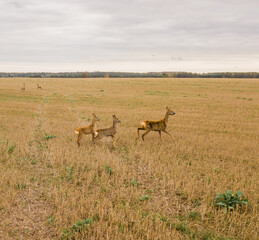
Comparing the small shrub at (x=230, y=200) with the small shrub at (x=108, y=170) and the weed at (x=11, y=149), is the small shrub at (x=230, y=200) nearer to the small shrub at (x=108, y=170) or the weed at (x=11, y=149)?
the small shrub at (x=108, y=170)

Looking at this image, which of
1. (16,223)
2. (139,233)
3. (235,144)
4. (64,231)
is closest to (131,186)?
(139,233)

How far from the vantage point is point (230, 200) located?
17.3 ft

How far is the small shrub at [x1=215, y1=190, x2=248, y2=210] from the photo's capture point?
5105 mm

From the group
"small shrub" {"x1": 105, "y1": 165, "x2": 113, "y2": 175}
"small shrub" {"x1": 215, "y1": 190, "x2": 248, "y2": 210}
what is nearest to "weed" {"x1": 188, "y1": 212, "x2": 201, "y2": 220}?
"small shrub" {"x1": 215, "y1": 190, "x2": 248, "y2": 210}

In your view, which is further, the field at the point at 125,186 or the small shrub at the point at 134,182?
the small shrub at the point at 134,182

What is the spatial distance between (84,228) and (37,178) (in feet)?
9.79

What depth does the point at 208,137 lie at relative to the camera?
1143 cm

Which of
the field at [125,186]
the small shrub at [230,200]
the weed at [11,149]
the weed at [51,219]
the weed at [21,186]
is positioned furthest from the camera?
the weed at [11,149]

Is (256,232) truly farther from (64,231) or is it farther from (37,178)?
(37,178)

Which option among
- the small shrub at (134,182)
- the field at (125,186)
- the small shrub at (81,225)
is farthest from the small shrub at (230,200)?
the small shrub at (81,225)

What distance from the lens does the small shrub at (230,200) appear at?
201 inches

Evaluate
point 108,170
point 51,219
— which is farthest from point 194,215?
point 51,219

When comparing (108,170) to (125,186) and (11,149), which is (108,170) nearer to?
(125,186)

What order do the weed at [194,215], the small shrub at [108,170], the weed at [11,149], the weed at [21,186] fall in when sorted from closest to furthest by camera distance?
the weed at [194,215]
the weed at [21,186]
the small shrub at [108,170]
the weed at [11,149]
